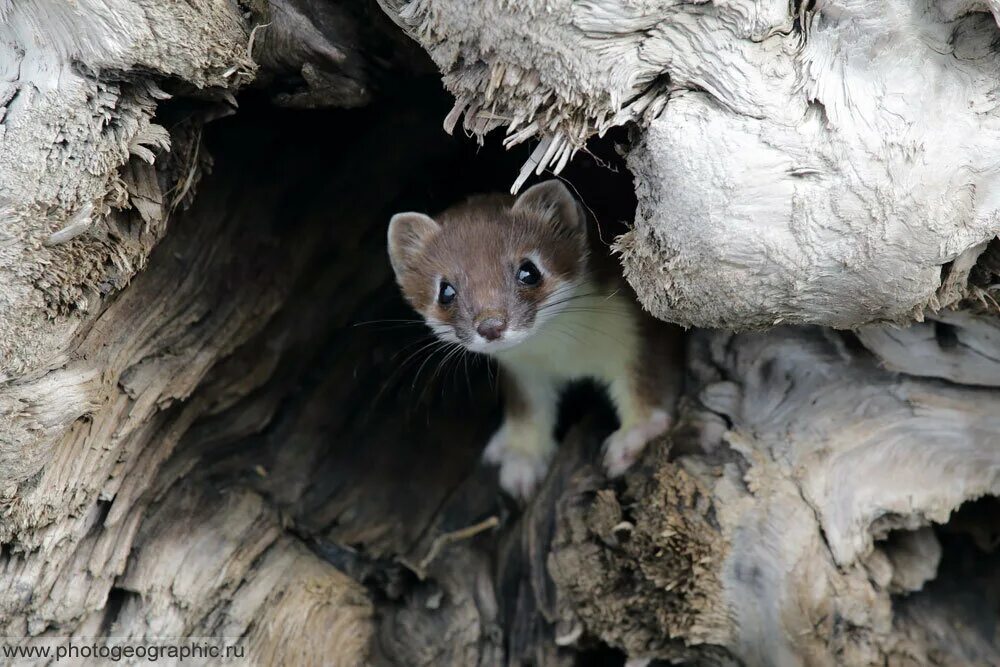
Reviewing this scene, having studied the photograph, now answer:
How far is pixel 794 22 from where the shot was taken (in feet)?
5.84

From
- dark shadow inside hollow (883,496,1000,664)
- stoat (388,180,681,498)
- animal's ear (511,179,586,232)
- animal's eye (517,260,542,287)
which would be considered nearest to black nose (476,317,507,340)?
stoat (388,180,681,498)

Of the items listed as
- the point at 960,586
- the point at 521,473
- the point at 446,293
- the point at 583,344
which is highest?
the point at 446,293

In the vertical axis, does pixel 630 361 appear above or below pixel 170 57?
below

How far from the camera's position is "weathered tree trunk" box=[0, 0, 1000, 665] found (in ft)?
5.93

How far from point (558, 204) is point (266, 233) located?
3.41 feet

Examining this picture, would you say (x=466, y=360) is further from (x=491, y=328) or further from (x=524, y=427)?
(x=491, y=328)

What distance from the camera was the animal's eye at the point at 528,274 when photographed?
310 centimetres

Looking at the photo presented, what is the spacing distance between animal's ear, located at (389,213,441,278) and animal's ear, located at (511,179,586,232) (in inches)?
13.3

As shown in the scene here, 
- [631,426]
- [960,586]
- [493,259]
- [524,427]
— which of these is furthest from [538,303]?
[960,586]

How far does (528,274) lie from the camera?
10.2 ft

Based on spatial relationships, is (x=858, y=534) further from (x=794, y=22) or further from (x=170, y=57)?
(x=170, y=57)

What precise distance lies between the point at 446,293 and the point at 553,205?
1.66 ft

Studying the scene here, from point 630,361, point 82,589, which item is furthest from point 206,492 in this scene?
point 630,361

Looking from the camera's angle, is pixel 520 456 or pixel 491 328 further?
pixel 520 456
